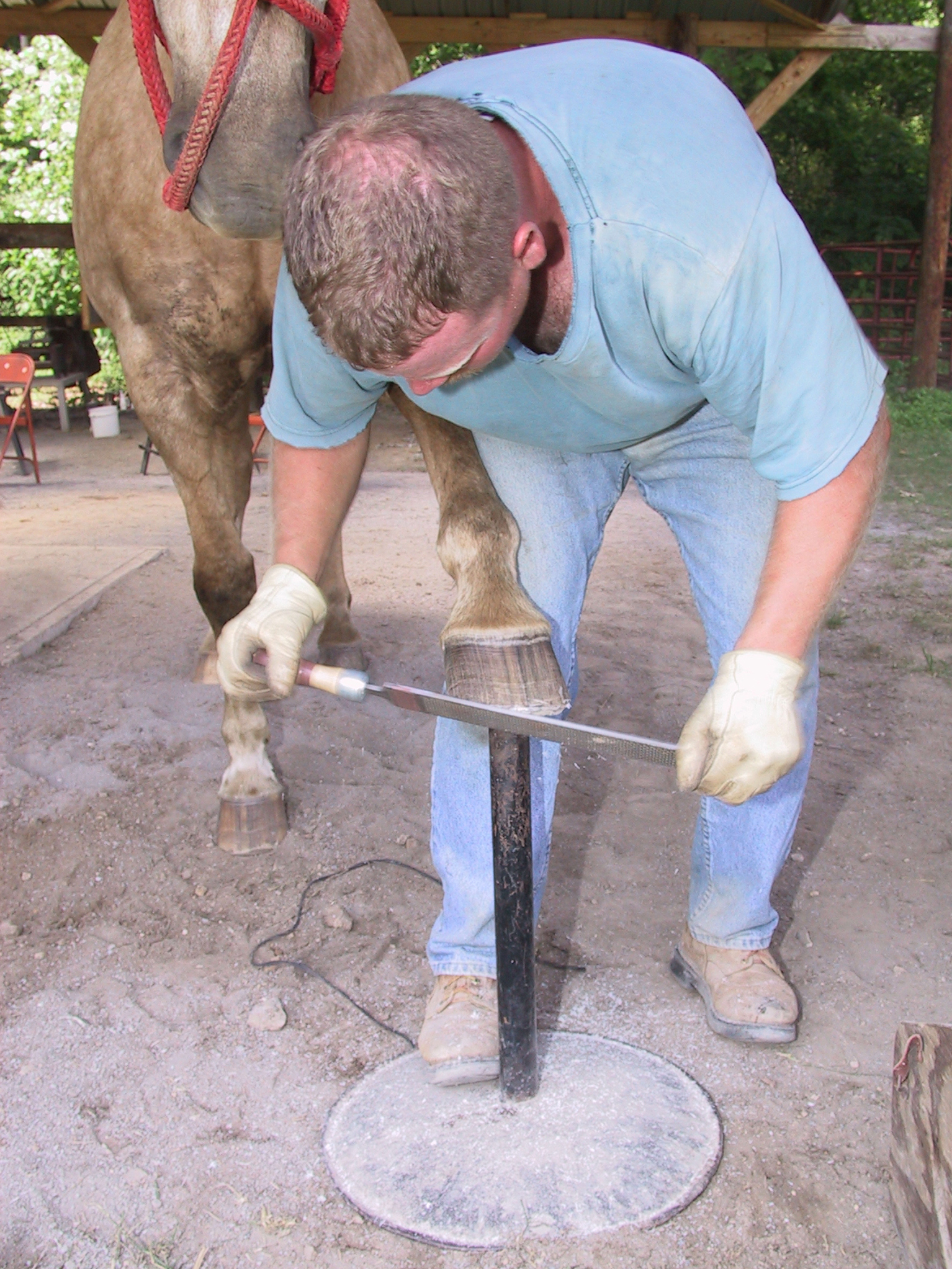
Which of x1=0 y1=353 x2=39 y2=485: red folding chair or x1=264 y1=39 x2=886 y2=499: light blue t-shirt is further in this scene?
x1=0 y1=353 x2=39 y2=485: red folding chair

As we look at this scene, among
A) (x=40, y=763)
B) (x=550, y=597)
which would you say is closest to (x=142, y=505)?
(x=40, y=763)

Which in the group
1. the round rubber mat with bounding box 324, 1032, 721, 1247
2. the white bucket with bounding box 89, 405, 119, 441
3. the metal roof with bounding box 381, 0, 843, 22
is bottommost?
the white bucket with bounding box 89, 405, 119, 441

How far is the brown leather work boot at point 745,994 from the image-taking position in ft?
6.53

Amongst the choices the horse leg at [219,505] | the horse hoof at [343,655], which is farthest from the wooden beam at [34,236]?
the horse leg at [219,505]

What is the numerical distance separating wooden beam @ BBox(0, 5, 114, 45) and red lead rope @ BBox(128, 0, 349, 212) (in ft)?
17.7

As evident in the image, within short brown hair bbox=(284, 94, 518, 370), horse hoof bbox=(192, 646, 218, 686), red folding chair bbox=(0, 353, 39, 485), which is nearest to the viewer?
short brown hair bbox=(284, 94, 518, 370)

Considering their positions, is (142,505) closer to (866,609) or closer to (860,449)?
(866,609)

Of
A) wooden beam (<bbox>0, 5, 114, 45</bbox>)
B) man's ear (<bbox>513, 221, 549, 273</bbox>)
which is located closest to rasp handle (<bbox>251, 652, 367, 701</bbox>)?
man's ear (<bbox>513, 221, 549, 273</bbox>)

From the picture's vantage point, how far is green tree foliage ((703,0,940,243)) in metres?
15.1

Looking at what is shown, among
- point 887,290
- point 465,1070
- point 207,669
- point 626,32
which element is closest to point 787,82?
point 626,32

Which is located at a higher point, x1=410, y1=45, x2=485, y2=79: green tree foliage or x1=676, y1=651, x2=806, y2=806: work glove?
x1=410, y1=45, x2=485, y2=79: green tree foliage

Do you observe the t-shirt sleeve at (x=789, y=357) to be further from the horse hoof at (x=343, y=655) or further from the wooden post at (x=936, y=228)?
the wooden post at (x=936, y=228)

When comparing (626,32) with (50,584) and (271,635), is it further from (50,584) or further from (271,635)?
(271,635)

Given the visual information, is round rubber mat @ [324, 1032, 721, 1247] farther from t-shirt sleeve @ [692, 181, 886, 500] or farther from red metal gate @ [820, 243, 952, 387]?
red metal gate @ [820, 243, 952, 387]
